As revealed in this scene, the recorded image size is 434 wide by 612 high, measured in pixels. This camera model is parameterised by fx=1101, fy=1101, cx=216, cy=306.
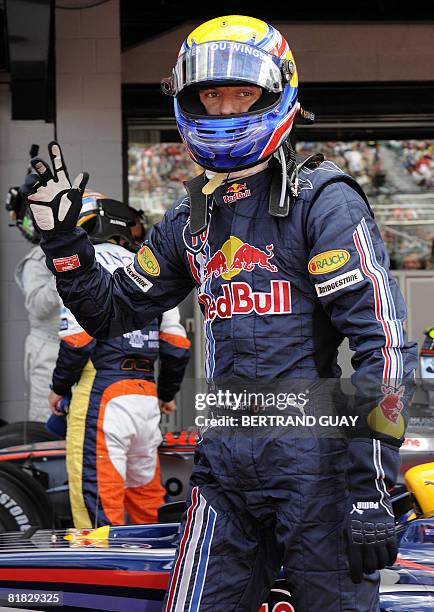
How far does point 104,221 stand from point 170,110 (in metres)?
4.16

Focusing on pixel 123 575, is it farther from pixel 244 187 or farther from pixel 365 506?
pixel 244 187

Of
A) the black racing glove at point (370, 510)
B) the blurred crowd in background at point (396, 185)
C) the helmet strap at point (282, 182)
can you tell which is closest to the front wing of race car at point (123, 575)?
the black racing glove at point (370, 510)

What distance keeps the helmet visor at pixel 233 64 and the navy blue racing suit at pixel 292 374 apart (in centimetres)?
23

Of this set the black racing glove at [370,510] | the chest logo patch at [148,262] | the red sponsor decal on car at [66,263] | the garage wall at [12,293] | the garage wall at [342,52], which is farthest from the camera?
the garage wall at [342,52]

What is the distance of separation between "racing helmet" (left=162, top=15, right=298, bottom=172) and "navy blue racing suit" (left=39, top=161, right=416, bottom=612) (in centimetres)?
8

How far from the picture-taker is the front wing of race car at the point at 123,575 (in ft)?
8.73

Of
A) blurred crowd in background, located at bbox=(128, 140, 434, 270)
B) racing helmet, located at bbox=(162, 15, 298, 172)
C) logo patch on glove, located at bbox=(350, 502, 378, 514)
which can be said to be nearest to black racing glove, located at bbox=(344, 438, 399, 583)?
logo patch on glove, located at bbox=(350, 502, 378, 514)

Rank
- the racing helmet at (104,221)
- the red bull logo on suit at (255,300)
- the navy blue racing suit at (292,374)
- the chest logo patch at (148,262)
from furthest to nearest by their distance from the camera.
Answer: the racing helmet at (104,221) → the chest logo patch at (148,262) → the red bull logo on suit at (255,300) → the navy blue racing suit at (292,374)

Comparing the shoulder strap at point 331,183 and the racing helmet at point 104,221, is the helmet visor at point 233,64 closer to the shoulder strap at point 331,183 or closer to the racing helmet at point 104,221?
the shoulder strap at point 331,183

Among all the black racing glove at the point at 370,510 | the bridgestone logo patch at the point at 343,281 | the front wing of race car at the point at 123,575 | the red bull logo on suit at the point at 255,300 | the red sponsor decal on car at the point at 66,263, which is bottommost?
the front wing of race car at the point at 123,575

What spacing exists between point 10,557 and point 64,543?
0.58 ft

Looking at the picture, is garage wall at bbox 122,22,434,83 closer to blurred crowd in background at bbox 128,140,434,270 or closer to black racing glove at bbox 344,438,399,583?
blurred crowd in background at bbox 128,140,434,270

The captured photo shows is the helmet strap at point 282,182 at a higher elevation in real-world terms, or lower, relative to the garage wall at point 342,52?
lower

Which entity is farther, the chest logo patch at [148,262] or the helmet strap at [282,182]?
the chest logo patch at [148,262]
